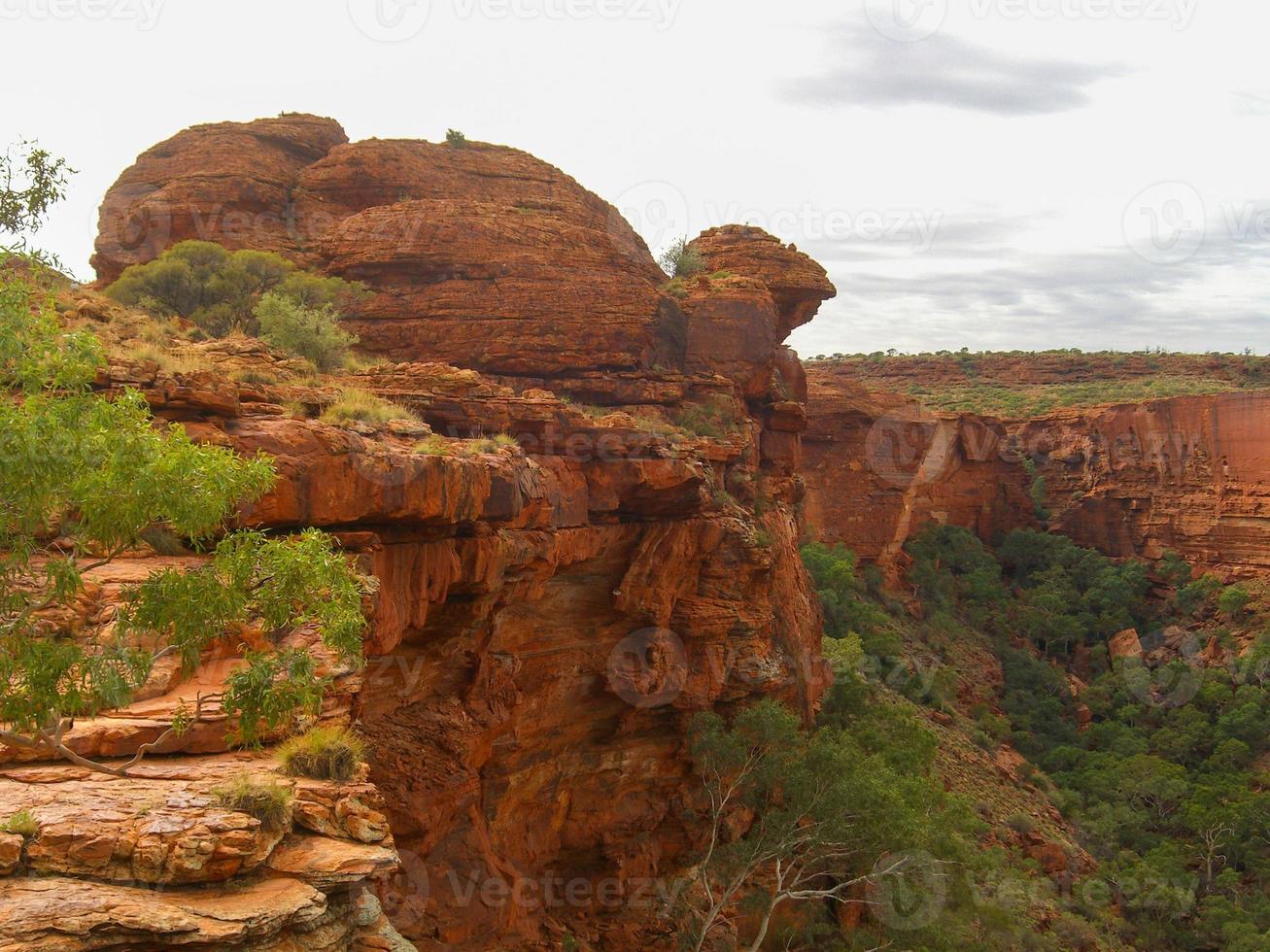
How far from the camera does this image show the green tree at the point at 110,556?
18.8 ft

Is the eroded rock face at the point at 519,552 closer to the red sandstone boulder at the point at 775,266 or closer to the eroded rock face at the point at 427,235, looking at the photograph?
the eroded rock face at the point at 427,235

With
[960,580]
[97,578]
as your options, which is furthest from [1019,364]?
[97,578]

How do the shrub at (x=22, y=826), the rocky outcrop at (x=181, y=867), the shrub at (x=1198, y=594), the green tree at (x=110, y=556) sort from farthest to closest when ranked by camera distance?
1. the shrub at (x=1198, y=594)
2. the green tree at (x=110, y=556)
3. the shrub at (x=22, y=826)
4. the rocky outcrop at (x=181, y=867)

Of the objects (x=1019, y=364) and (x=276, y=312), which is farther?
(x=1019, y=364)

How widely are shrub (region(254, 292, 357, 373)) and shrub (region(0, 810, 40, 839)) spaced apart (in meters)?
13.5

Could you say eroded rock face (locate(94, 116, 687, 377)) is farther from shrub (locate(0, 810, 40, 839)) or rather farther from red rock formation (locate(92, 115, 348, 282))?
shrub (locate(0, 810, 40, 839))

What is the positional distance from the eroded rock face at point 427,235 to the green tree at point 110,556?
618 inches

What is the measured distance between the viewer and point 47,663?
572 centimetres

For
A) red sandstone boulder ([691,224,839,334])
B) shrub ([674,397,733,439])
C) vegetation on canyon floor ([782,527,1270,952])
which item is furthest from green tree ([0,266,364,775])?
red sandstone boulder ([691,224,839,334])

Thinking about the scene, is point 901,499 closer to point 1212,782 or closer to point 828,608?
point 828,608

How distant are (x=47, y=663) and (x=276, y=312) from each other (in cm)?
1453

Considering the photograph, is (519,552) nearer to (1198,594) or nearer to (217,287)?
(217,287)

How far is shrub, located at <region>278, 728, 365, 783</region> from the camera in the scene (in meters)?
6.98

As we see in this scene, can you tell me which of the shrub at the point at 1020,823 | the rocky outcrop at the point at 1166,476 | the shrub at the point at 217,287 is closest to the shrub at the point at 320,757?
the shrub at the point at 217,287
